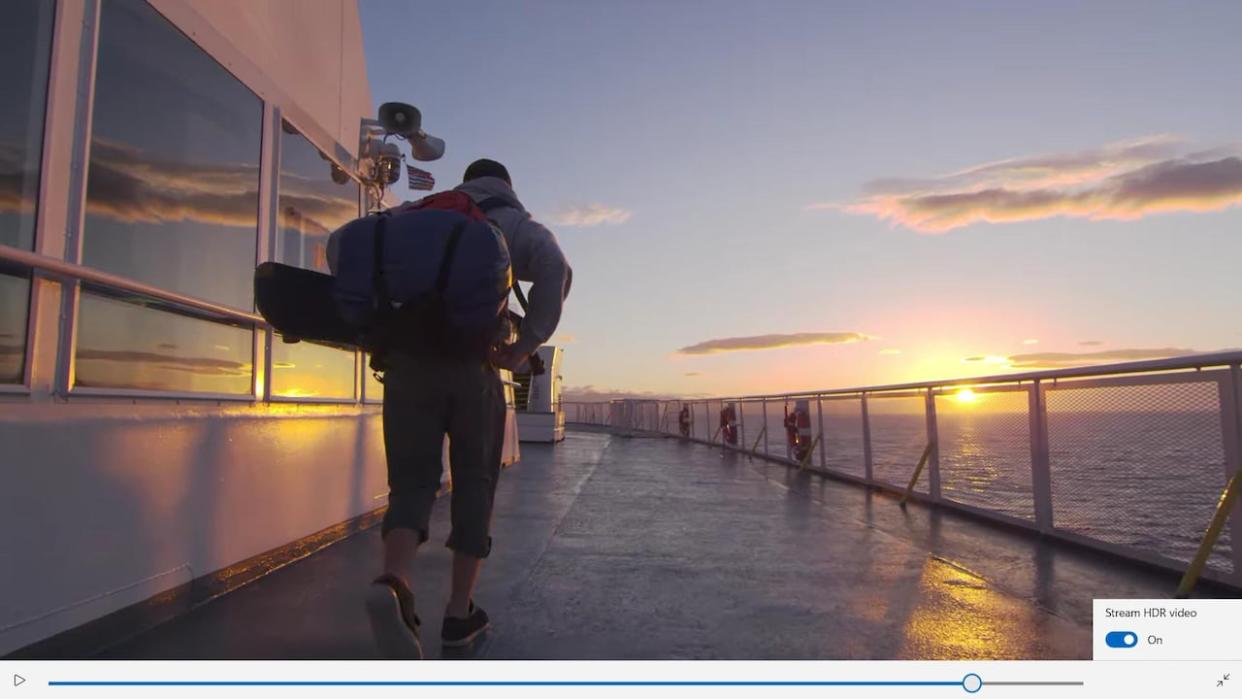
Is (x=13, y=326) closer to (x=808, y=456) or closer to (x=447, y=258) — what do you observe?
(x=447, y=258)

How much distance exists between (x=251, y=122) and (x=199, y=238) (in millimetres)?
659

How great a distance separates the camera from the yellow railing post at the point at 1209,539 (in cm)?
288

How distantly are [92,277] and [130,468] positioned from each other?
624mm

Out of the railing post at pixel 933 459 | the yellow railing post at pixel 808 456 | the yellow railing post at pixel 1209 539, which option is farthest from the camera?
the yellow railing post at pixel 808 456

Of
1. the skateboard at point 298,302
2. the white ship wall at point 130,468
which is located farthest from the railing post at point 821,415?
the skateboard at point 298,302

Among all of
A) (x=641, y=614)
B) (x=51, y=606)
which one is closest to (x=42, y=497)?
(x=51, y=606)

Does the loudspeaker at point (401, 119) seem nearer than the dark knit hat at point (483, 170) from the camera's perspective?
No

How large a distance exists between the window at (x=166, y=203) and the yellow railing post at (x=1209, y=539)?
4123 millimetres

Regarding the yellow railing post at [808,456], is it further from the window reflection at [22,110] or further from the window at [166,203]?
the window reflection at [22,110]

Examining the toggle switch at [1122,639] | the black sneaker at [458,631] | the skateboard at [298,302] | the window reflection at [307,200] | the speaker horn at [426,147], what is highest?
the speaker horn at [426,147]

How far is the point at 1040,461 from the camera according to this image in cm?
434

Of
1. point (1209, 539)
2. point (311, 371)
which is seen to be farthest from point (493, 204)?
point (1209, 539)

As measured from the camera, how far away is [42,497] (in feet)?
6.40
